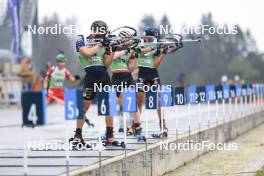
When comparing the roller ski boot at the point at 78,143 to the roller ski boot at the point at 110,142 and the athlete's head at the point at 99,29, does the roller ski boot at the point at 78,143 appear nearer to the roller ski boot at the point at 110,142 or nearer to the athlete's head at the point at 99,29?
the roller ski boot at the point at 110,142

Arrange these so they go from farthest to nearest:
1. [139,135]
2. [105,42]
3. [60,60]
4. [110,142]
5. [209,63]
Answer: [209,63] < [60,60] < [139,135] < [110,142] < [105,42]

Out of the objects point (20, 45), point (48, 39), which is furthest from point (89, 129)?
point (48, 39)

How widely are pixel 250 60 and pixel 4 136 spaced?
9396cm

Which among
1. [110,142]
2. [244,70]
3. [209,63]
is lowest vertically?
[110,142]

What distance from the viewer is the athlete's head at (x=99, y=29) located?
38.9 feet


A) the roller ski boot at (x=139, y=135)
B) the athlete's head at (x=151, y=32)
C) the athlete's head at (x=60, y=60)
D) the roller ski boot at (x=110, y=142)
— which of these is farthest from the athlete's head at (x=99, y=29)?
the athlete's head at (x=60, y=60)

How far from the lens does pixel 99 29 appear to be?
11.9m

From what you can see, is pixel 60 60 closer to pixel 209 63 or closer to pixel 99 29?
pixel 99 29

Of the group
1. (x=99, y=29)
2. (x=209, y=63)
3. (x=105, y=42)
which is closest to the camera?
(x=105, y=42)

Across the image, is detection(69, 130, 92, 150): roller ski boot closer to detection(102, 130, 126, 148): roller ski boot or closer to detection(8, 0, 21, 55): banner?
detection(102, 130, 126, 148): roller ski boot

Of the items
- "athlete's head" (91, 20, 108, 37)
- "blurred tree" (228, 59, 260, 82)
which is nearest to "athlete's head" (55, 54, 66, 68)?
"athlete's head" (91, 20, 108, 37)

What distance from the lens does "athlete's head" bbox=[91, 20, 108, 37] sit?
11859 mm

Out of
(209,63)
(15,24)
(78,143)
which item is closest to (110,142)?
(78,143)

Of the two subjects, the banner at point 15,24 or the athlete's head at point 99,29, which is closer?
the athlete's head at point 99,29
